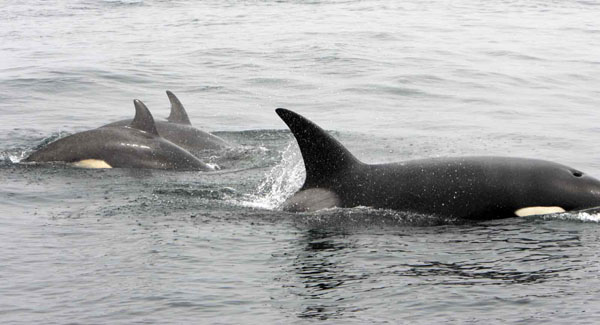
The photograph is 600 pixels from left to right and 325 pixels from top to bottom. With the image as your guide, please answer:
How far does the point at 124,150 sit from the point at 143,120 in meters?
0.56

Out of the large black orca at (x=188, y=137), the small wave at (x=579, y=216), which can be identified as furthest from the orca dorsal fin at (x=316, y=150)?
the large black orca at (x=188, y=137)

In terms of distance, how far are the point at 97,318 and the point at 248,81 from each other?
54.0 feet

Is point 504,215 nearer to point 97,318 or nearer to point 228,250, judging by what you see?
point 228,250

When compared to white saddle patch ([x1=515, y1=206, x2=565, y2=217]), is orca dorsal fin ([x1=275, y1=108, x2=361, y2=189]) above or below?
above

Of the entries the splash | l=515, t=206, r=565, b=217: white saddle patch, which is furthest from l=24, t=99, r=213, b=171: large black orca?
l=515, t=206, r=565, b=217: white saddle patch

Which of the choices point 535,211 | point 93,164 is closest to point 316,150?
point 535,211

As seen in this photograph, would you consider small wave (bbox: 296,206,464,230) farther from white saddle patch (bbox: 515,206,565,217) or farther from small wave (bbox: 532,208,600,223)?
small wave (bbox: 532,208,600,223)

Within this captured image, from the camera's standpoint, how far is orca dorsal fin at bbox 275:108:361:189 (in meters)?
9.94

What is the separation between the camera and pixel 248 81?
2372 centimetres

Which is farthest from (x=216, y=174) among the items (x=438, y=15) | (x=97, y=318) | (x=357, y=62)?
(x=438, y=15)

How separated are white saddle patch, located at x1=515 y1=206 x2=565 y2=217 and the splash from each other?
268 centimetres

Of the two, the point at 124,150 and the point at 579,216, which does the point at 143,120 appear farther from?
the point at 579,216

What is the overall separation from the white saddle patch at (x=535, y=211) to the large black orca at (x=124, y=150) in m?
5.15

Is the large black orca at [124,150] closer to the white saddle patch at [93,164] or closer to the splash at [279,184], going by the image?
the white saddle patch at [93,164]
